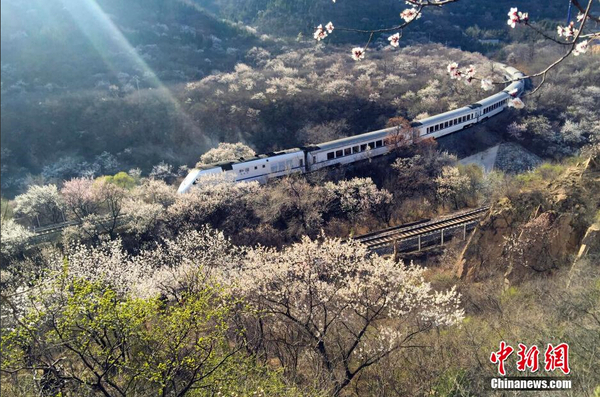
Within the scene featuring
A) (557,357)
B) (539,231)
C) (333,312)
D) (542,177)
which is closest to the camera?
(557,357)

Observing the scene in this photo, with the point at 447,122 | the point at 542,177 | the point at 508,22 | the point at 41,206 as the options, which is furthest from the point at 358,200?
the point at 41,206

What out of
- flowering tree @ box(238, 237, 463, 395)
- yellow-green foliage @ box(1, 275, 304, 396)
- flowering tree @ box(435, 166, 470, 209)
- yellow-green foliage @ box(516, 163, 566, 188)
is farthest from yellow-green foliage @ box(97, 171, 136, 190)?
yellow-green foliage @ box(516, 163, 566, 188)

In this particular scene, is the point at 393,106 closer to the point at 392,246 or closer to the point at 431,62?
the point at 431,62

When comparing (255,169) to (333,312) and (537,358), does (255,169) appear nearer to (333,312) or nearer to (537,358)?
(333,312)

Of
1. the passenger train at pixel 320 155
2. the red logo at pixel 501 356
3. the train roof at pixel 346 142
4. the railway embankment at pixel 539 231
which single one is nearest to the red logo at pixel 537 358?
the red logo at pixel 501 356

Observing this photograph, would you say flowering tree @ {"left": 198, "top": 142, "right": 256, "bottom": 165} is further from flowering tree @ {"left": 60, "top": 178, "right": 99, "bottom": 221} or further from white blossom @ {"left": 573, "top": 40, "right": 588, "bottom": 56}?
white blossom @ {"left": 573, "top": 40, "right": 588, "bottom": 56}

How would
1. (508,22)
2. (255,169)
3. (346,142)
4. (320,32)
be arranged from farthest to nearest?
(346,142), (255,169), (320,32), (508,22)

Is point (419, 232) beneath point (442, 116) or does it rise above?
beneath
